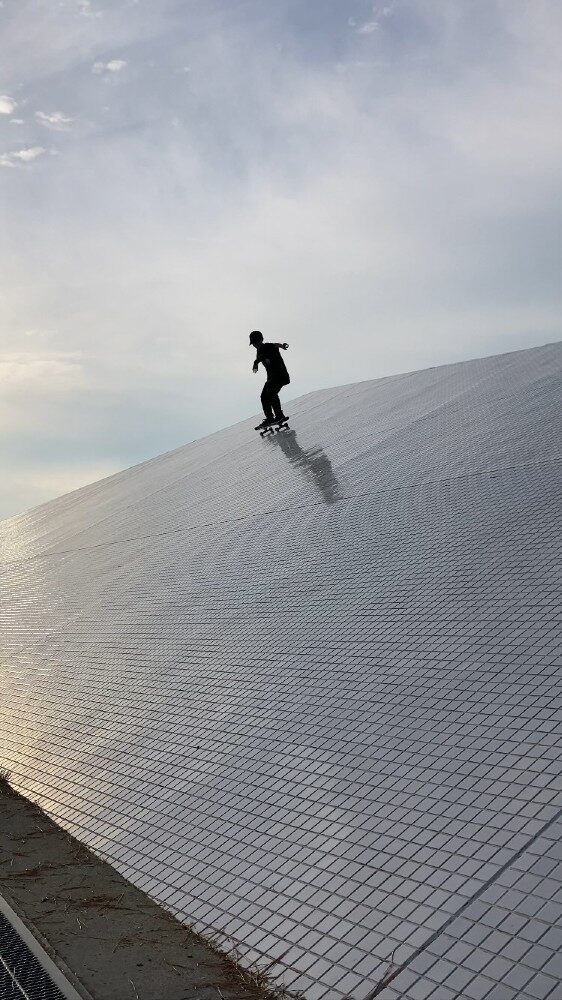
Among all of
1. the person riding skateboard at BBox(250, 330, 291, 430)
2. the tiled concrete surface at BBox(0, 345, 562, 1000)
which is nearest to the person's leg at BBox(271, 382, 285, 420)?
the person riding skateboard at BBox(250, 330, 291, 430)

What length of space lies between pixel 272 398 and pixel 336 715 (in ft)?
29.3

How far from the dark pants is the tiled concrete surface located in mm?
4528

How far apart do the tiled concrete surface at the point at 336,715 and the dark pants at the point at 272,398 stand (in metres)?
4.53

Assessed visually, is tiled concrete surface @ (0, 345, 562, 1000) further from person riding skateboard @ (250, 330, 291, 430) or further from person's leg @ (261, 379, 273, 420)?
person's leg @ (261, 379, 273, 420)

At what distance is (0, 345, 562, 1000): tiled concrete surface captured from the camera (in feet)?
6.63

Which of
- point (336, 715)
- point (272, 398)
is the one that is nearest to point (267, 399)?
point (272, 398)

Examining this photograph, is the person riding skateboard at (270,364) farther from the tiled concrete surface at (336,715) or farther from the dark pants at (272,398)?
the tiled concrete surface at (336,715)

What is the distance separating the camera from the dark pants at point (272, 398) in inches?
444

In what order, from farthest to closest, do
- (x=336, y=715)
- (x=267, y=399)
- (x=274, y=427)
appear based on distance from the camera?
(x=274, y=427), (x=267, y=399), (x=336, y=715)

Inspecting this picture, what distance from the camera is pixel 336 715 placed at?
9.72ft

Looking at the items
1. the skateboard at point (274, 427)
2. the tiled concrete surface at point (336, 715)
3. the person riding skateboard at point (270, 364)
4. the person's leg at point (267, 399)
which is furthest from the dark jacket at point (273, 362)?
the tiled concrete surface at point (336, 715)

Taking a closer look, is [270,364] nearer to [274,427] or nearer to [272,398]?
[272,398]

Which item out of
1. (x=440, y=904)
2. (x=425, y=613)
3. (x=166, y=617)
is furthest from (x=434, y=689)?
(x=166, y=617)

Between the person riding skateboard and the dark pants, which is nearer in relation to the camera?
the person riding skateboard
